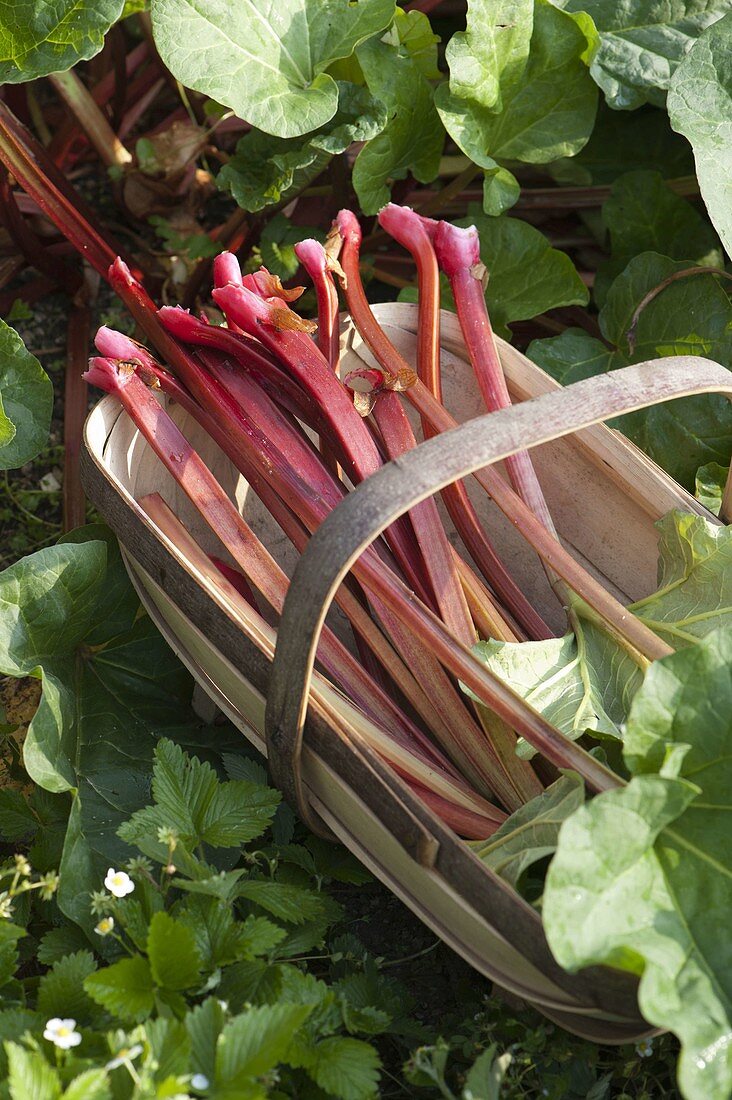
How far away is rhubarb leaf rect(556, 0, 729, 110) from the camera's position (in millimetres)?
1870

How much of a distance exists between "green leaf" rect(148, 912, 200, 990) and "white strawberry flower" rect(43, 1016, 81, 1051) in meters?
0.11

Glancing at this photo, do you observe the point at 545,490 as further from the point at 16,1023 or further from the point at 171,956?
the point at 16,1023

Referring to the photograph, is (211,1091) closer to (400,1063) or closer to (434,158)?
(400,1063)

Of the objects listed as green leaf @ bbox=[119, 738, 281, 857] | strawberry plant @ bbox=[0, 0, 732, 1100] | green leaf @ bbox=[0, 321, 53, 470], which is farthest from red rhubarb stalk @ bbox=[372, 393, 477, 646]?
green leaf @ bbox=[0, 321, 53, 470]

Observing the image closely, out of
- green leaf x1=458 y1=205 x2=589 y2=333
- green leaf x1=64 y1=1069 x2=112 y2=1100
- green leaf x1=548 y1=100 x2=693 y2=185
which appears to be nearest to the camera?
green leaf x1=64 y1=1069 x2=112 y2=1100

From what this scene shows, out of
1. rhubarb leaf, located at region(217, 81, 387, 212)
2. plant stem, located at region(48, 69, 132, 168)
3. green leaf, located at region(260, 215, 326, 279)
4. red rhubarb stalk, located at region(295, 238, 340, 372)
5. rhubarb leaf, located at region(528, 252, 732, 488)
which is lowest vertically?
rhubarb leaf, located at region(528, 252, 732, 488)

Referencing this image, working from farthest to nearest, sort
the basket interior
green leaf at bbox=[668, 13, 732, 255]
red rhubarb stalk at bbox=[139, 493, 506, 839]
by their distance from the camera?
green leaf at bbox=[668, 13, 732, 255] → the basket interior → red rhubarb stalk at bbox=[139, 493, 506, 839]

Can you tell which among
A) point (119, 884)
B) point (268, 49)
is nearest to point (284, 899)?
point (119, 884)

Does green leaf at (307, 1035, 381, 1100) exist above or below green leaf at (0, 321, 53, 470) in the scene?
below

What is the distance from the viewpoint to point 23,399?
1673 mm

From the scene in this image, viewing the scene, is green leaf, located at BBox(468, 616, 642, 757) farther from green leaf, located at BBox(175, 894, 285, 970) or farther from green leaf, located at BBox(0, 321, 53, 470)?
green leaf, located at BBox(0, 321, 53, 470)

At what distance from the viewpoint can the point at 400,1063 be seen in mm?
1330

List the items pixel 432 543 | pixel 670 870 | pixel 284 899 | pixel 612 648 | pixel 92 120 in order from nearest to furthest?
pixel 670 870
pixel 284 899
pixel 612 648
pixel 432 543
pixel 92 120

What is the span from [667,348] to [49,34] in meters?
1.18
